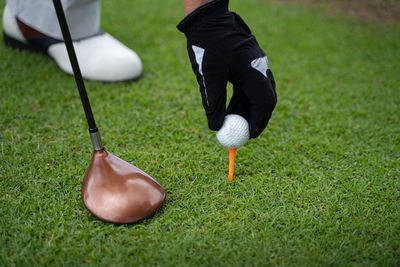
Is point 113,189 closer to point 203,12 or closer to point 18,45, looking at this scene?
point 203,12

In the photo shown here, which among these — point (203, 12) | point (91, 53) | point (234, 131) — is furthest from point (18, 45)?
point (234, 131)

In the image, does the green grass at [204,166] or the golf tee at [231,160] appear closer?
the green grass at [204,166]

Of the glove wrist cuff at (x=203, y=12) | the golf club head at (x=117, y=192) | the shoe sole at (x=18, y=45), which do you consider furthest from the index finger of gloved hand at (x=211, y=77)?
the shoe sole at (x=18, y=45)

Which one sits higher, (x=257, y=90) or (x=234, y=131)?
(x=257, y=90)

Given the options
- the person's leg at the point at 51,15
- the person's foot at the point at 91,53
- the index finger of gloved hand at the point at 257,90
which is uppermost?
the index finger of gloved hand at the point at 257,90

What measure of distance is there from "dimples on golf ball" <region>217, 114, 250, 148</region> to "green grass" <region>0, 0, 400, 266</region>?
31 centimetres

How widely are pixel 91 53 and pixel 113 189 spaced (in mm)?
1555

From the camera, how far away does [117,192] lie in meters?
1.42

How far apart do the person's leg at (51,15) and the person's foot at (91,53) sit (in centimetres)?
5

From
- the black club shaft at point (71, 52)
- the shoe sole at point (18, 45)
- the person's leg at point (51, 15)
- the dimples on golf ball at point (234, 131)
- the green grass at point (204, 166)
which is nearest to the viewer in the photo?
the black club shaft at point (71, 52)

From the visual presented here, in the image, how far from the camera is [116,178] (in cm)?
145

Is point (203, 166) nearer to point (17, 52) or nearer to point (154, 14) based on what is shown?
point (17, 52)

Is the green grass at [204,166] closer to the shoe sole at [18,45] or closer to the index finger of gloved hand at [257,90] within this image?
the shoe sole at [18,45]

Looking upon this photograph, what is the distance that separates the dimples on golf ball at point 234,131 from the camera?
1.48 meters
